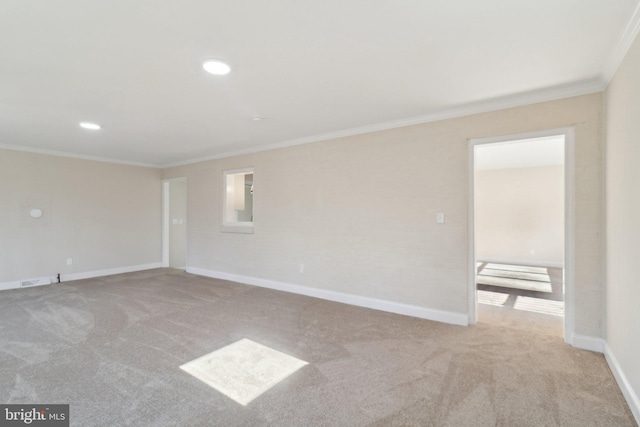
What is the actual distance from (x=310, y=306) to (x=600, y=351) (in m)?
3.00

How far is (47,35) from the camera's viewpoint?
1928 millimetres

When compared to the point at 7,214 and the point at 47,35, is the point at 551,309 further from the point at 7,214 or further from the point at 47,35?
the point at 7,214

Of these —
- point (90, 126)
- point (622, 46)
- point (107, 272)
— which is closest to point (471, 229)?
point (622, 46)

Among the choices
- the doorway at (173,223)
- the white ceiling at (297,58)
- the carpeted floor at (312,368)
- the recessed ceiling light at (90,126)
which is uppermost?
the white ceiling at (297,58)

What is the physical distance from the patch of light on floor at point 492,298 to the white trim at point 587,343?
1.33m

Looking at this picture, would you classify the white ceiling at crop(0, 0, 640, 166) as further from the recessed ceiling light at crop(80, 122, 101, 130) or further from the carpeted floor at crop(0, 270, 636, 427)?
the carpeted floor at crop(0, 270, 636, 427)

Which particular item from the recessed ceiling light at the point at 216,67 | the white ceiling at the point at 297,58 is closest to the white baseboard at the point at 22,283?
the white ceiling at the point at 297,58

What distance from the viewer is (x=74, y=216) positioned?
570cm

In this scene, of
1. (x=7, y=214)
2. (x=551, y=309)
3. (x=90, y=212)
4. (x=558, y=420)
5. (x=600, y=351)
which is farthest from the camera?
(x=90, y=212)

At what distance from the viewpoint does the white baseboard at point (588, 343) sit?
2.71 metres

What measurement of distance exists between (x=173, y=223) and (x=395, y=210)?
18.7 feet

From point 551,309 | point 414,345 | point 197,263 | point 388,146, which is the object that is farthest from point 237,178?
point 551,309

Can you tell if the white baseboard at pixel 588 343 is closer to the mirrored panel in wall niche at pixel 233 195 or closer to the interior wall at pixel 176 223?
the mirrored panel in wall niche at pixel 233 195

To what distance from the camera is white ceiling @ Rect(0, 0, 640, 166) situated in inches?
68.2
